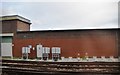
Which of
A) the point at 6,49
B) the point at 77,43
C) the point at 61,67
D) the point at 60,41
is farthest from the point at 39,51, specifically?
the point at 61,67

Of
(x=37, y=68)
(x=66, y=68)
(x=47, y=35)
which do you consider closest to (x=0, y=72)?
(x=37, y=68)

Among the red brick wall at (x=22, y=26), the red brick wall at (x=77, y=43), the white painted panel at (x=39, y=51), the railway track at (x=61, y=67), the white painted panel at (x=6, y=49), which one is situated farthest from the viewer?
the red brick wall at (x=22, y=26)

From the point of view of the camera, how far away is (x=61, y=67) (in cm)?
670

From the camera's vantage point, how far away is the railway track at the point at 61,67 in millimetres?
6293

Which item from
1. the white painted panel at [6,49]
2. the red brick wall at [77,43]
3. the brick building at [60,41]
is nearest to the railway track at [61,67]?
the white painted panel at [6,49]

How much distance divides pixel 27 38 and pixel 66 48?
1.90m

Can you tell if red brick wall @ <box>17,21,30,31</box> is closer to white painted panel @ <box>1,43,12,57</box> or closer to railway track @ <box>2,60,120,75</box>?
white painted panel @ <box>1,43,12,57</box>

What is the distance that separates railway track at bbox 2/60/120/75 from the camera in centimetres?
629

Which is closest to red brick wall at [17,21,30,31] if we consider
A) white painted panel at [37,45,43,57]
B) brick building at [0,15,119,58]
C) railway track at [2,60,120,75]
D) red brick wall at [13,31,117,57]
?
brick building at [0,15,119,58]

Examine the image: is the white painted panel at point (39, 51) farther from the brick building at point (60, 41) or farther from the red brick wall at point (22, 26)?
the red brick wall at point (22, 26)

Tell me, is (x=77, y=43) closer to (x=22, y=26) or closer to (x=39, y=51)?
(x=39, y=51)

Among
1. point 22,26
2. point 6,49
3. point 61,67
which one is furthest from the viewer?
point 22,26

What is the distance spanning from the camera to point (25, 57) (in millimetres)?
9039

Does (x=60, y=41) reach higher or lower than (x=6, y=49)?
higher
